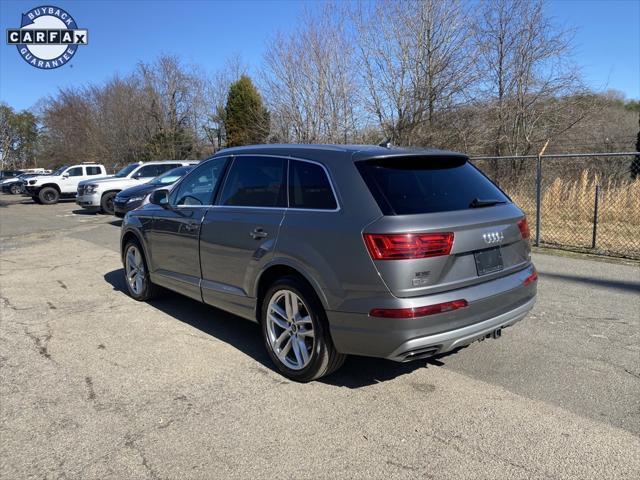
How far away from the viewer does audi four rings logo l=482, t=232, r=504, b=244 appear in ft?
11.7

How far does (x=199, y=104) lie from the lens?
4141 cm

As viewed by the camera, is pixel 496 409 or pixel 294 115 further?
pixel 294 115

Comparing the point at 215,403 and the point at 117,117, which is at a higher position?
the point at 117,117

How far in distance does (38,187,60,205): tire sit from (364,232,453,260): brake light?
2622 centimetres

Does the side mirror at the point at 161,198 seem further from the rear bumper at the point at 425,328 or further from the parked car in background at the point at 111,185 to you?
the parked car in background at the point at 111,185

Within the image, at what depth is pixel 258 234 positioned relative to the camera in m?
4.07

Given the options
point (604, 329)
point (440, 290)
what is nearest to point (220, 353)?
point (440, 290)

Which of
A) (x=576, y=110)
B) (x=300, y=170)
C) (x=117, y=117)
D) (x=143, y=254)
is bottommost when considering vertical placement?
(x=143, y=254)

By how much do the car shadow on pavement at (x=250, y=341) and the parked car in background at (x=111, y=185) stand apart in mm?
12545

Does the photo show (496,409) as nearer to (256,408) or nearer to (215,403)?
(256,408)

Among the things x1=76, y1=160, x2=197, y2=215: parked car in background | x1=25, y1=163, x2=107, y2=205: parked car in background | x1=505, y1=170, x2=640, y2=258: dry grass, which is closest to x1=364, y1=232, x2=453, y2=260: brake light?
x1=505, y1=170, x2=640, y2=258: dry grass

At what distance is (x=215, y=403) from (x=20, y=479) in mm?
1217

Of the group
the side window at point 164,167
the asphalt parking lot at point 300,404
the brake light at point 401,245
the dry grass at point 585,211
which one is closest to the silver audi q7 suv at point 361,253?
the brake light at point 401,245

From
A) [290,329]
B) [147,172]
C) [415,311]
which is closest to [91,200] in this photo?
[147,172]
